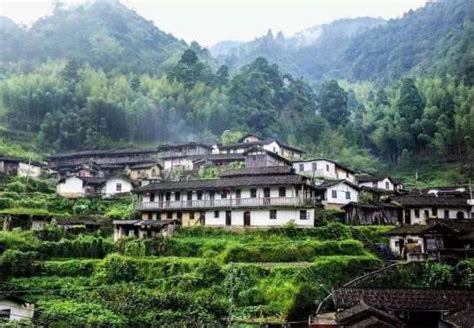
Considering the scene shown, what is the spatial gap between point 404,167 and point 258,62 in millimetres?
34881

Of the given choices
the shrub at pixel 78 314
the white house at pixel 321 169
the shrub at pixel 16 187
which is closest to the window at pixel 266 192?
the white house at pixel 321 169

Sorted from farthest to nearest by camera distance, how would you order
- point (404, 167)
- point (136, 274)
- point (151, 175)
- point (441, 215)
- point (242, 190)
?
point (404, 167) → point (151, 175) → point (441, 215) → point (242, 190) → point (136, 274)

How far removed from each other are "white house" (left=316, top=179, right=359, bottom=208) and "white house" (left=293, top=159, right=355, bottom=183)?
6.45m

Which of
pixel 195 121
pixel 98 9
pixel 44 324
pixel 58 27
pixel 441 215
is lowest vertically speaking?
pixel 44 324

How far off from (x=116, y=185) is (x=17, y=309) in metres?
29.2

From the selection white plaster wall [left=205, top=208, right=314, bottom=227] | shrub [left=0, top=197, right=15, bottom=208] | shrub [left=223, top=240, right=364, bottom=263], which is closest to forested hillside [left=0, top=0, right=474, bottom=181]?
shrub [left=0, top=197, right=15, bottom=208]

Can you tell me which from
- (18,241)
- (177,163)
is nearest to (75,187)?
(177,163)

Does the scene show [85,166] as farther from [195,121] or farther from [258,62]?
[258,62]

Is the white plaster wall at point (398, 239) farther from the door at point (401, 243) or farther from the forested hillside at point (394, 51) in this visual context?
the forested hillside at point (394, 51)

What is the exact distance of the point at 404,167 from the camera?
232 ft

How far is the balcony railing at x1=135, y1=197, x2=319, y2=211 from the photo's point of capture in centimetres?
3784

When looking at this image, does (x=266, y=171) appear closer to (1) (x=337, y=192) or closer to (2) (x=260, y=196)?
(2) (x=260, y=196)

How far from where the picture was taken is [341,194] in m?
45.1

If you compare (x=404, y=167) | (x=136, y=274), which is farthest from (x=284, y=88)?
(x=136, y=274)
